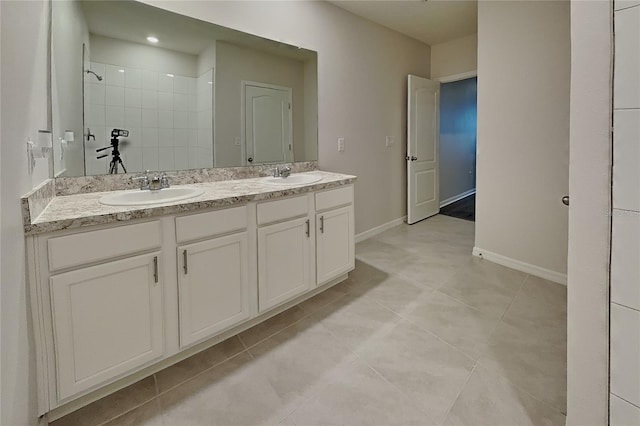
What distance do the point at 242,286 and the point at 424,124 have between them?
11.5 ft

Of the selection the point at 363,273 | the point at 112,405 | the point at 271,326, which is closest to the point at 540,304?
the point at 363,273

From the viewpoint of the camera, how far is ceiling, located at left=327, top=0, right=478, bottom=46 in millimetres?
3234

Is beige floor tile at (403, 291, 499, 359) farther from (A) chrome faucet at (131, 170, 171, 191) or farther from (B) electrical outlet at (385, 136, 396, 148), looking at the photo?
(B) electrical outlet at (385, 136, 396, 148)

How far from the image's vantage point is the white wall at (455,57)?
4156 mm

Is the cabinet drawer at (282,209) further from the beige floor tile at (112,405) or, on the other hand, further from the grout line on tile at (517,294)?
the grout line on tile at (517,294)

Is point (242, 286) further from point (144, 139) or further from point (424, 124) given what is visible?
point (424, 124)

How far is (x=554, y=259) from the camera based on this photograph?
2.64 metres

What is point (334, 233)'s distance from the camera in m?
2.43

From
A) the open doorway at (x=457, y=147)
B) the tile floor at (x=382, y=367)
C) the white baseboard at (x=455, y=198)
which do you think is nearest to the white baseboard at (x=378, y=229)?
the open doorway at (x=457, y=147)

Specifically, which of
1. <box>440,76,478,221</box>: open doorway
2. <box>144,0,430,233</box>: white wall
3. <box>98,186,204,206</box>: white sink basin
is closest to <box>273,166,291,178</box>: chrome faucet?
<box>144,0,430,233</box>: white wall

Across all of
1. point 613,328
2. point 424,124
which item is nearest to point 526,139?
point 424,124

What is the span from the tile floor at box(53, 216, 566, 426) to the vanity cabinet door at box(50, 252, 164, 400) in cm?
19

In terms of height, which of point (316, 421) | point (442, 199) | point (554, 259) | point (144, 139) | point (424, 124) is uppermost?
point (424, 124)

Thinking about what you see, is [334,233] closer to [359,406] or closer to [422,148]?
[359,406]
